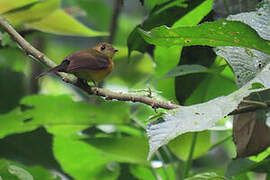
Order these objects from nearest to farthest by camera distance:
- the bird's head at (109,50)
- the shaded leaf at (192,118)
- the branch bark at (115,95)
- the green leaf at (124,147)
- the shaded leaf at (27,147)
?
the shaded leaf at (192,118)
the branch bark at (115,95)
the green leaf at (124,147)
the shaded leaf at (27,147)
the bird's head at (109,50)

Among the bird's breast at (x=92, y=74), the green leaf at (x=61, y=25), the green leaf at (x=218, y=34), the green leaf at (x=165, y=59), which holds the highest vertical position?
the green leaf at (x=218, y=34)

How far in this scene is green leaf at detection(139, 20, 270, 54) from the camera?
0.89 meters

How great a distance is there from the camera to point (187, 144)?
53.2 inches

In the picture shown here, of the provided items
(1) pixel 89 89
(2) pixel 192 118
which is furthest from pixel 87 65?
(2) pixel 192 118

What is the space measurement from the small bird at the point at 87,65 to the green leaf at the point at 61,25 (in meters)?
0.07

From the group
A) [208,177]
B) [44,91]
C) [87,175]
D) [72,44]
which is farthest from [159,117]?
[72,44]

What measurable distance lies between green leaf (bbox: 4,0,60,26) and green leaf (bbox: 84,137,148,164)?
391 mm

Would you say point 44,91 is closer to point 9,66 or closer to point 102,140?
point 9,66

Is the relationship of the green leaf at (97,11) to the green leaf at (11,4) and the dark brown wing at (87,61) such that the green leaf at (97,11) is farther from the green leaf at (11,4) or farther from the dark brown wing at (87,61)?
the green leaf at (11,4)

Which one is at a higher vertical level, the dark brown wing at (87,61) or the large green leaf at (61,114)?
the dark brown wing at (87,61)

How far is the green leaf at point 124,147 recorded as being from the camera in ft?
4.65

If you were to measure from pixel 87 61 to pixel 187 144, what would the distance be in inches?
14.5

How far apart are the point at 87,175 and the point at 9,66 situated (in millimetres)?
→ 660

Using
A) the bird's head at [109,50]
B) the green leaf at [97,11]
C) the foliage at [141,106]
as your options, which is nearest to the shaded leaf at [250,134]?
the foliage at [141,106]
